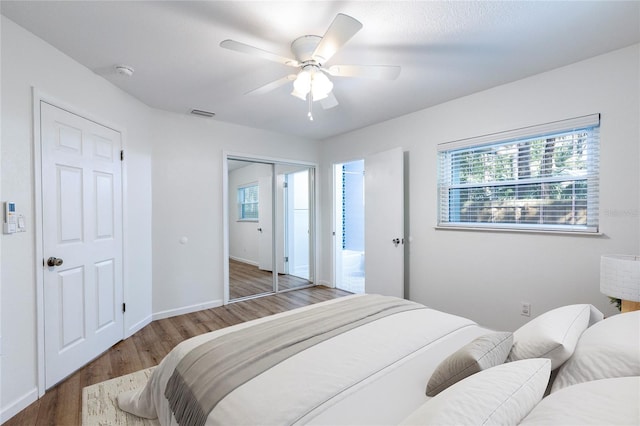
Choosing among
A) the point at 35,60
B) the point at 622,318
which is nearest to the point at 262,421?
the point at 622,318

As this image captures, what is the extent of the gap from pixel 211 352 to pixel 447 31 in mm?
2366

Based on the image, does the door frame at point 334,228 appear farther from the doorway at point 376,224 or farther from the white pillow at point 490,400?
the white pillow at point 490,400

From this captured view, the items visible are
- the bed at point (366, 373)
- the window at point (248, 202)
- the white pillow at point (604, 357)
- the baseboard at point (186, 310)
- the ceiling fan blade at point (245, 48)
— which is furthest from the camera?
the window at point (248, 202)

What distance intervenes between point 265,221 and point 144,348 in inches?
100

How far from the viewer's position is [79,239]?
2.39 meters

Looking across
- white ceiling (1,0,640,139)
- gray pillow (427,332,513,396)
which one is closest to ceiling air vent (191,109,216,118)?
white ceiling (1,0,640,139)

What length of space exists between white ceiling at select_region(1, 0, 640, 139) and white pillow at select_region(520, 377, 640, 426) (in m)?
1.91

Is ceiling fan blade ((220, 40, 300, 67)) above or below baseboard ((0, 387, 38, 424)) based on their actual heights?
above

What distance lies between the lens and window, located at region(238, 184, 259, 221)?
5.11 metres

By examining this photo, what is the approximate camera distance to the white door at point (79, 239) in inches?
83.4

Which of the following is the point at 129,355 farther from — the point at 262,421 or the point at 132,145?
the point at 262,421

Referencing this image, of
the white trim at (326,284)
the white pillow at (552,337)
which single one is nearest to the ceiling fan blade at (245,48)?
the white pillow at (552,337)

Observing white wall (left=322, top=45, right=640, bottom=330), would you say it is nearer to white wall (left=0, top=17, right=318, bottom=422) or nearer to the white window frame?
white wall (left=0, top=17, right=318, bottom=422)

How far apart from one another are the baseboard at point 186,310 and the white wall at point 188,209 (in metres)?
0.01
